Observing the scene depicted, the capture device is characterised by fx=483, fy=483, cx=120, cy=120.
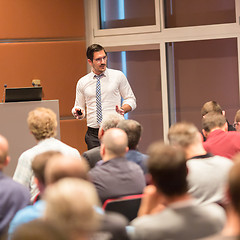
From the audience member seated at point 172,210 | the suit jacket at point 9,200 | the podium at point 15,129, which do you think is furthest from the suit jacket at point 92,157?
the audience member seated at point 172,210

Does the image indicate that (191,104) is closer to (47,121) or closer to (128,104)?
(128,104)

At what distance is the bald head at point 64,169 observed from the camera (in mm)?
1991

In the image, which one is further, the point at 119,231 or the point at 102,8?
the point at 102,8

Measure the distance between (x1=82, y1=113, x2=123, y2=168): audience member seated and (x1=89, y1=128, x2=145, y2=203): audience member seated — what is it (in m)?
0.70

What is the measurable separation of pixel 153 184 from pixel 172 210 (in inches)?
7.5

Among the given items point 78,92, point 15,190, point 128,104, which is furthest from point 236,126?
point 15,190

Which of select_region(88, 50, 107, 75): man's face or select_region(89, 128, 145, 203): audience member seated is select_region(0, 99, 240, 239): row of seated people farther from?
select_region(88, 50, 107, 75): man's face

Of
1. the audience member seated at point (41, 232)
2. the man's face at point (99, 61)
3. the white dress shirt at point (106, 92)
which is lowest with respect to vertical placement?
the audience member seated at point (41, 232)

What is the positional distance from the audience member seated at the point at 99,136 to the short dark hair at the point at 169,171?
158 cm

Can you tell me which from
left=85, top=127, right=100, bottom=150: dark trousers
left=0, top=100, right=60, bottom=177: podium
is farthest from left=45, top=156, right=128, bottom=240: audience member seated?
left=85, top=127, right=100, bottom=150: dark trousers

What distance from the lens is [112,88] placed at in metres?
5.37

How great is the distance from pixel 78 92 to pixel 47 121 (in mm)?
2098

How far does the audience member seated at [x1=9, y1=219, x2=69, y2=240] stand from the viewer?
114 centimetres

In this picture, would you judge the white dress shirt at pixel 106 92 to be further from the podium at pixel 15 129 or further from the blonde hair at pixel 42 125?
the blonde hair at pixel 42 125
